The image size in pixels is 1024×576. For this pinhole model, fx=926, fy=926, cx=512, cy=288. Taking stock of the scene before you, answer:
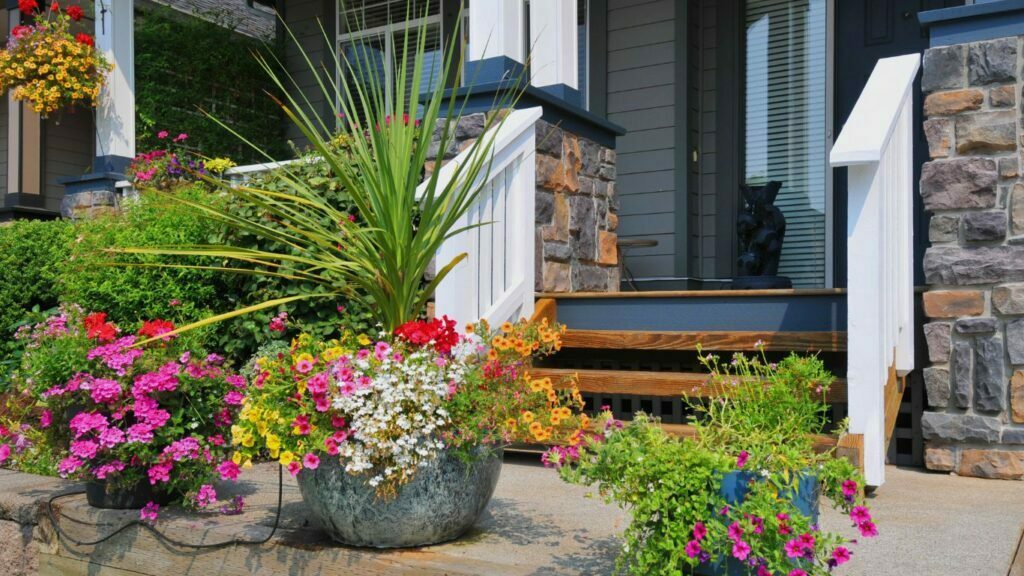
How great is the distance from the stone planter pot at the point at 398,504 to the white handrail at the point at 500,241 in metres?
1.18

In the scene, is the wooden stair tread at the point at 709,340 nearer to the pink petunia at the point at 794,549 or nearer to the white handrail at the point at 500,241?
the white handrail at the point at 500,241

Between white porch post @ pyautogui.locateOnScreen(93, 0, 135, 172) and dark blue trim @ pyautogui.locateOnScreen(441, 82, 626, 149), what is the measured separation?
2.65 metres

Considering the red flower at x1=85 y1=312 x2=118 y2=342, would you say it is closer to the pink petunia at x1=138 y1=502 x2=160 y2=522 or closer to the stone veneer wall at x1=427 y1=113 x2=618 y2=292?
the pink petunia at x1=138 y1=502 x2=160 y2=522

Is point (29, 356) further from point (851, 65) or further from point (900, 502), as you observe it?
point (851, 65)

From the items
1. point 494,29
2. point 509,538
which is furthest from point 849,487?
point 494,29

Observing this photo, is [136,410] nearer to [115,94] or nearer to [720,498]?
[720,498]

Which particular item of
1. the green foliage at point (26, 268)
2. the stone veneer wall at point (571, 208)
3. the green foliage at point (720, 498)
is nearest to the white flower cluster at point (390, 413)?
the green foliage at point (720, 498)

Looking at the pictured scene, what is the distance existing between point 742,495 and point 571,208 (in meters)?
2.74

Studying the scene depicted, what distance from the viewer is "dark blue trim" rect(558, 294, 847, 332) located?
3.45 m

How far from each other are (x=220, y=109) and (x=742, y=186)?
440 centimetres

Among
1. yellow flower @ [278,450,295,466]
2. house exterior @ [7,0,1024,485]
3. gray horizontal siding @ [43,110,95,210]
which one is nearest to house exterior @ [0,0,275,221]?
gray horizontal siding @ [43,110,95,210]

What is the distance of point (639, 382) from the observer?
348 centimetres

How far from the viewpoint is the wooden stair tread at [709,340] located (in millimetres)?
3295

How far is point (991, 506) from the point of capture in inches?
109
